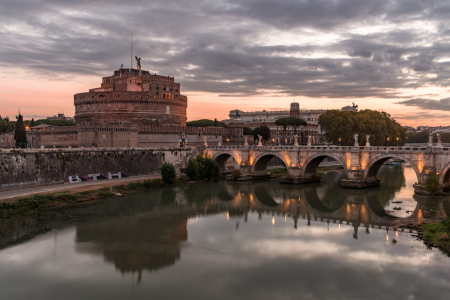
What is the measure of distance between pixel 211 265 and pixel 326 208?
14967 millimetres

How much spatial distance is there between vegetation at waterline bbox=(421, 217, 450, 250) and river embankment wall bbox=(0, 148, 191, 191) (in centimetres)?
2824

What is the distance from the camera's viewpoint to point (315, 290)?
1465 cm

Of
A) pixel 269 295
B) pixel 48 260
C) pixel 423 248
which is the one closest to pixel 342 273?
pixel 269 295

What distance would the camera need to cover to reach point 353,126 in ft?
172

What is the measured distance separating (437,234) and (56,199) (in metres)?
24.2

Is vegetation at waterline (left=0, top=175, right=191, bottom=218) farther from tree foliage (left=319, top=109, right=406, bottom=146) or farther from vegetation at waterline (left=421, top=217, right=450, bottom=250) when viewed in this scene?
tree foliage (left=319, top=109, right=406, bottom=146)

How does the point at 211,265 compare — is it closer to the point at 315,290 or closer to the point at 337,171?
the point at 315,290

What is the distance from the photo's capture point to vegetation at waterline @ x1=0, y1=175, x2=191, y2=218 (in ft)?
82.1

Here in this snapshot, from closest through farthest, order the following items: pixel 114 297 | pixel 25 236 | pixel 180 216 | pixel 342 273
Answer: pixel 114 297
pixel 342 273
pixel 25 236
pixel 180 216

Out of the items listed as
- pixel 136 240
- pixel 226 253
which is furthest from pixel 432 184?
pixel 136 240

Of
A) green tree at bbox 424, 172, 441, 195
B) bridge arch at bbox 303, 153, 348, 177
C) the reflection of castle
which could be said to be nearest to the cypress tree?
the reflection of castle

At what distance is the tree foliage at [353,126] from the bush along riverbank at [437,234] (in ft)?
101

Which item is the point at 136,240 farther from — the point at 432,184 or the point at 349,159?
the point at 349,159

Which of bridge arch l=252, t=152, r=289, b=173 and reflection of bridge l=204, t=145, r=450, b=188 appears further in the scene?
bridge arch l=252, t=152, r=289, b=173
